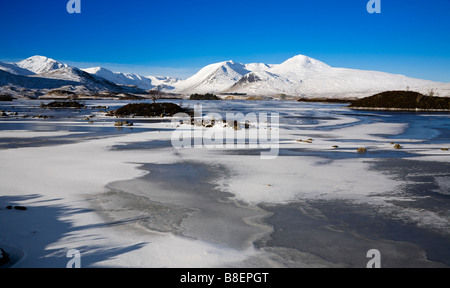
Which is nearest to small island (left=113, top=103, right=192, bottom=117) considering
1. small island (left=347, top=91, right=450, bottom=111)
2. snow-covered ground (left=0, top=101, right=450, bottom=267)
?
snow-covered ground (left=0, top=101, right=450, bottom=267)

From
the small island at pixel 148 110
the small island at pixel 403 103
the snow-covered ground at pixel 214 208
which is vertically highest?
the small island at pixel 403 103

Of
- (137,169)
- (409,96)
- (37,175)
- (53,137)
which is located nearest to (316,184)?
(137,169)

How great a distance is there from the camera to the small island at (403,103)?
80.7 meters

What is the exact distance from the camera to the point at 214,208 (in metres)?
8.77

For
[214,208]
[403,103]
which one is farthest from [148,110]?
[403,103]

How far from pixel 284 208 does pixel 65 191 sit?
6430 mm

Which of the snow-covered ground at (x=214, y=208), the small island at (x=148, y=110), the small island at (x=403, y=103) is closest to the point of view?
the snow-covered ground at (x=214, y=208)

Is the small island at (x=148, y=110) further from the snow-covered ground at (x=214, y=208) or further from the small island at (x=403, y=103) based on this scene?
the small island at (x=403, y=103)

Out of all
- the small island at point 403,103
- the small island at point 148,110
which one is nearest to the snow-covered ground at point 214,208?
the small island at point 148,110

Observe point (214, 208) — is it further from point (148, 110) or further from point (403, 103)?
point (403, 103)

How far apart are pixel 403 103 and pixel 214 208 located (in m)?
88.5

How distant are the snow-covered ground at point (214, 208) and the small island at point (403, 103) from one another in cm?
7382

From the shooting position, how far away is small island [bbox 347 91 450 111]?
265 ft
